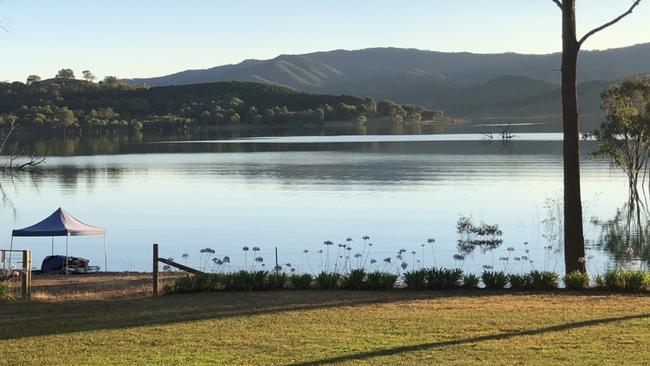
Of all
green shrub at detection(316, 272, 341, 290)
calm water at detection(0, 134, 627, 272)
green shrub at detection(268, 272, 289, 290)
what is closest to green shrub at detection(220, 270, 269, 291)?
green shrub at detection(268, 272, 289, 290)

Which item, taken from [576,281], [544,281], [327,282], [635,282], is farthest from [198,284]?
[635,282]

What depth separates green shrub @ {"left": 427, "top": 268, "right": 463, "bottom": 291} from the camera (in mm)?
15617

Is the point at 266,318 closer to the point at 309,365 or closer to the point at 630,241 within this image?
the point at 309,365

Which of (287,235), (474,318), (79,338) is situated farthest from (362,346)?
(287,235)

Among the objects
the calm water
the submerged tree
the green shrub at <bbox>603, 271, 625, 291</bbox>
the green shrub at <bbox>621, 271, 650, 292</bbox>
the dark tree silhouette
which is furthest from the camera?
the submerged tree

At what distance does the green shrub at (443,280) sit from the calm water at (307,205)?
7638 mm

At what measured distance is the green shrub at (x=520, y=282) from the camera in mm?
15734

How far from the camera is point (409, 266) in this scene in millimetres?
23547

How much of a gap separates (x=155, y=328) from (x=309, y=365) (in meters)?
3.45

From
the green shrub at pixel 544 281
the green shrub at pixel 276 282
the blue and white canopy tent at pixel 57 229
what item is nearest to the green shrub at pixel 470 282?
the green shrub at pixel 544 281

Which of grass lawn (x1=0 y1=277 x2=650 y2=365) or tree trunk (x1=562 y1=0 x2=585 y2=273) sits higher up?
tree trunk (x1=562 y1=0 x2=585 y2=273)

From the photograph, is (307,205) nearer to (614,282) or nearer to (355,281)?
(355,281)

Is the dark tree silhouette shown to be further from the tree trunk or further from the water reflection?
the water reflection

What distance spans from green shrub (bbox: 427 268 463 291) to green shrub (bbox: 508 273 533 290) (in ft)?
3.65
